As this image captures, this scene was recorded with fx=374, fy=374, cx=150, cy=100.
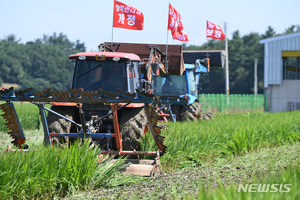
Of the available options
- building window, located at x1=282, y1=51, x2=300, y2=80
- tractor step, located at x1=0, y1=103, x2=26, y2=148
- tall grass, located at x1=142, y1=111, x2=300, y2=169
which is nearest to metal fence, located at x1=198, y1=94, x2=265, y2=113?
building window, located at x1=282, y1=51, x2=300, y2=80

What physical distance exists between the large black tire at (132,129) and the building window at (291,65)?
2812 cm

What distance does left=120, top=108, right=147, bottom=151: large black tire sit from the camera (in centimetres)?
679

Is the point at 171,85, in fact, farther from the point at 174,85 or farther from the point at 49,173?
the point at 49,173

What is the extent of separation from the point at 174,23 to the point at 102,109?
24.1 feet

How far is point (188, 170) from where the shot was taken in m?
6.95

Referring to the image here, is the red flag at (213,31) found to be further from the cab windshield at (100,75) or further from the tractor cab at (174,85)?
the cab windshield at (100,75)

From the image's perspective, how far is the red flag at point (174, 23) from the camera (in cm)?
1342

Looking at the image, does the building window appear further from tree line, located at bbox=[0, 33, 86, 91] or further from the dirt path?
tree line, located at bbox=[0, 33, 86, 91]

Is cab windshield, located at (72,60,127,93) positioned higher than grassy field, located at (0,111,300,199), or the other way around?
cab windshield, located at (72,60,127,93)

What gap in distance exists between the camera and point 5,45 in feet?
293

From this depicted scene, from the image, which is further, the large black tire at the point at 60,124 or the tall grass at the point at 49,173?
the large black tire at the point at 60,124

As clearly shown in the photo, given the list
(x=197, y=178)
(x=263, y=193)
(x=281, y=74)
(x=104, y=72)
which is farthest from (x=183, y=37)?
→ (x=281, y=74)

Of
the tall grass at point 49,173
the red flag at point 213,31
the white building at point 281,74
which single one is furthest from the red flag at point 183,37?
the white building at point 281,74

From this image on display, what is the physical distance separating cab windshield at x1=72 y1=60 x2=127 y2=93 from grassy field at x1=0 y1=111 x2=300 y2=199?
128cm
